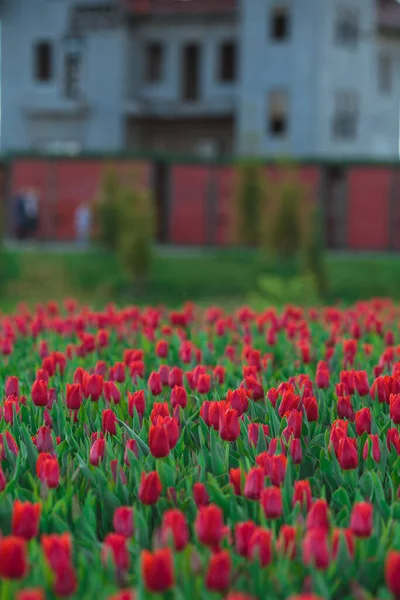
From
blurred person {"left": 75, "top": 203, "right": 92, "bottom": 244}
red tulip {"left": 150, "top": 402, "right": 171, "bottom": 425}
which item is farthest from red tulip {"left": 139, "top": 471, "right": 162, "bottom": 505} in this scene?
blurred person {"left": 75, "top": 203, "right": 92, "bottom": 244}

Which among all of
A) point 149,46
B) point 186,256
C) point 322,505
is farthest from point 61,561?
point 149,46

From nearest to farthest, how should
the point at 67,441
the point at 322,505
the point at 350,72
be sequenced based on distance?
1. the point at 322,505
2. the point at 67,441
3. the point at 350,72

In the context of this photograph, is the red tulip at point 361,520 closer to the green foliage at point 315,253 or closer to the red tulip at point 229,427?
the red tulip at point 229,427

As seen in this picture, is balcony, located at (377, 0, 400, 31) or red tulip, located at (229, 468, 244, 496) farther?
balcony, located at (377, 0, 400, 31)

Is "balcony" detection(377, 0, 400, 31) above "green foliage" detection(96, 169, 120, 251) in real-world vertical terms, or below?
above

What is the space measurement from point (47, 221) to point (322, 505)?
3359 cm

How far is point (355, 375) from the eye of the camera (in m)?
4.32

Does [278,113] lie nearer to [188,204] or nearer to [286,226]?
[188,204]

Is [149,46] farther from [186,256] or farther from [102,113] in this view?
[186,256]

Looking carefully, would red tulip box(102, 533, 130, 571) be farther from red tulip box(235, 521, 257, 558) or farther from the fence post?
the fence post

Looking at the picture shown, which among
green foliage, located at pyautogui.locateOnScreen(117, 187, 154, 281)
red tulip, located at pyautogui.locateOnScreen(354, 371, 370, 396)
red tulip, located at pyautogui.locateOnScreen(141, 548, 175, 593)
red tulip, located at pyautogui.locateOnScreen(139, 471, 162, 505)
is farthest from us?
green foliage, located at pyautogui.locateOnScreen(117, 187, 154, 281)

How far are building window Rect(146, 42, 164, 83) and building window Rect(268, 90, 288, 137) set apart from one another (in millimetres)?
6290

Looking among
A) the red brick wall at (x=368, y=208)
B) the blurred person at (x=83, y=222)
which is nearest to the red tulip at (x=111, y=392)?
the blurred person at (x=83, y=222)

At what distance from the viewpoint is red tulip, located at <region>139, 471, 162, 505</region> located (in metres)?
2.82
